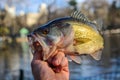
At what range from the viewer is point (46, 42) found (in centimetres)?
306

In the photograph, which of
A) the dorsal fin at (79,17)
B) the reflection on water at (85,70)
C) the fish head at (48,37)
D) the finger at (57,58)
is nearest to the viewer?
the fish head at (48,37)

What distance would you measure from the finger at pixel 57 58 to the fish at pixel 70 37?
4 cm

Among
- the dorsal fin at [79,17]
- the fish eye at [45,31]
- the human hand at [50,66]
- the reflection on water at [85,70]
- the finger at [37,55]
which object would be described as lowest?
the reflection on water at [85,70]

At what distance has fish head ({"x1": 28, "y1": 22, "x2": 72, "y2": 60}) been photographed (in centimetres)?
305

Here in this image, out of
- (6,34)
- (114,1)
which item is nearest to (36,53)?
(6,34)

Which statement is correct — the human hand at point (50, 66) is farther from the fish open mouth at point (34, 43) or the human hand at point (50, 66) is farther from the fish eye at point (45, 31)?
the fish eye at point (45, 31)

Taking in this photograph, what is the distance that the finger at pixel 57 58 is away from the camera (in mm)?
3168

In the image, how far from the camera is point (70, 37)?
10.4 ft

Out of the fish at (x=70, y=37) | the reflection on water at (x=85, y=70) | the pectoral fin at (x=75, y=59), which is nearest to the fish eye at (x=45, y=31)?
the fish at (x=70, y=37)

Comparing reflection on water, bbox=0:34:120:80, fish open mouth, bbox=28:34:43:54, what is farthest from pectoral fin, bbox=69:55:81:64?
reflection on water, bbox=0:34:120:80

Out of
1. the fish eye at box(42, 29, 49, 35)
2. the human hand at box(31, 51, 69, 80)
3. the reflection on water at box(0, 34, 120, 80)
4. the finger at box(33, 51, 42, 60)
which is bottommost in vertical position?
the reflection on water at box(0, 34, 120, 80)

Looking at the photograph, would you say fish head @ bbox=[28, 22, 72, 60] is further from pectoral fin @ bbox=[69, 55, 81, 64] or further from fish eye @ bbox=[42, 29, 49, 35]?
pectoral fin @ bbox=[69, 55, 81, 64]

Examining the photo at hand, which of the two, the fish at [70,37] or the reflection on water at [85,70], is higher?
the fish at [70,37]

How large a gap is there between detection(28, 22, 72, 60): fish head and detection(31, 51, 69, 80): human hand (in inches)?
2.6
